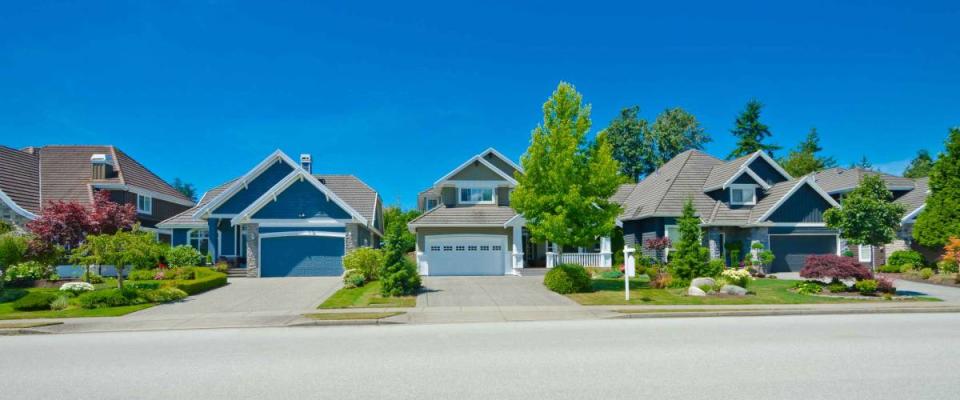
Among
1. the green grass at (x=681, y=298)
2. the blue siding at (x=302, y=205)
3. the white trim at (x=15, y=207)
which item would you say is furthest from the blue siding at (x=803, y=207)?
A: the white trim at (x=15, y=207)

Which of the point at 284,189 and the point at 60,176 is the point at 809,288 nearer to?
the point at 284,189

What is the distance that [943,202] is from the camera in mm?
28797

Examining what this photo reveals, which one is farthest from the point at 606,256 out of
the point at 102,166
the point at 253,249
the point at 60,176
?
the point at 60,176

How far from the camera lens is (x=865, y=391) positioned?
275 inches

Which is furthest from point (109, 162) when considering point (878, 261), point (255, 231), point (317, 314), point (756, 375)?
point (878, 261)

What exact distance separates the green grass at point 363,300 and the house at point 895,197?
24371 millimetres

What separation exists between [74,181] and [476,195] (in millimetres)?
25536

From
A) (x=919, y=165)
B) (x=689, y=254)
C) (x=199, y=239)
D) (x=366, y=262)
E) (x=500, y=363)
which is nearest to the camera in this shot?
(x=500, y=363)

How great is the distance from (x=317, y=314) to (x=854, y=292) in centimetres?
1812

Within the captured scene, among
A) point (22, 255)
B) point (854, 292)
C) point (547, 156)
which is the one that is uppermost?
point (547, 156)

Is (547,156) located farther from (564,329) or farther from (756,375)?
(756,375)

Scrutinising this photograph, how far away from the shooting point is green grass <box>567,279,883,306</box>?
707 inches

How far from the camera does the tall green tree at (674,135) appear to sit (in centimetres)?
6153

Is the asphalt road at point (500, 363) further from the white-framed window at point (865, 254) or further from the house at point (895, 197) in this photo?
the white-framed window at point (865, 254)
